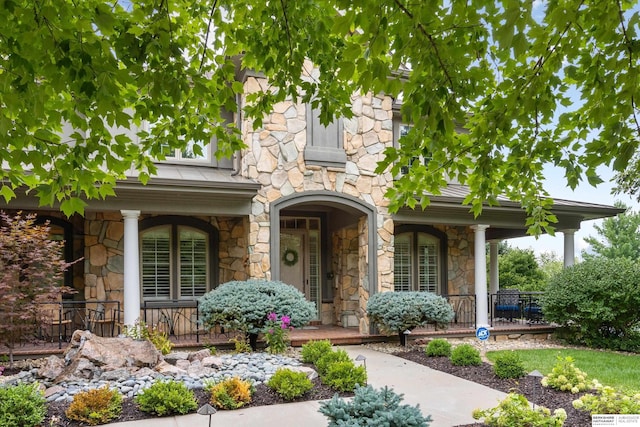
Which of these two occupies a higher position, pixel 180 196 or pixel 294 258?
pixel 180 196

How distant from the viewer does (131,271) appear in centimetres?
902

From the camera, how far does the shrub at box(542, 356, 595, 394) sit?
5738 mm

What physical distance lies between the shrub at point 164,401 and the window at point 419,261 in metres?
7.99

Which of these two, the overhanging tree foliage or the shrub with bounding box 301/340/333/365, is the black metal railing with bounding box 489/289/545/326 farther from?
the overhanging tree foliage

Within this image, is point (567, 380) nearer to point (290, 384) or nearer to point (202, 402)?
point (290, 384)

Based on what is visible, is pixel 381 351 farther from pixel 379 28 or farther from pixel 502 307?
pixel 379 28

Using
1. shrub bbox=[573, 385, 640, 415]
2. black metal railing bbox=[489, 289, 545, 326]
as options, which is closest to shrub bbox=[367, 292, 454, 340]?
black metal railing bbox=[489, 289, 545, 326]

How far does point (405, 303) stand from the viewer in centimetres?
956

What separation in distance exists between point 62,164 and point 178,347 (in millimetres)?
5840

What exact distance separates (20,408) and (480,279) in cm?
935

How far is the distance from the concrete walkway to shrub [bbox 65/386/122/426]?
157 millimetres

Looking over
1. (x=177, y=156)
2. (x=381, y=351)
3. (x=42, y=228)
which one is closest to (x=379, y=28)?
(x=42, y=228)

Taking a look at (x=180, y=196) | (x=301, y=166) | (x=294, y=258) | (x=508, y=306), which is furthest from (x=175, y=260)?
(x=508, y=306)

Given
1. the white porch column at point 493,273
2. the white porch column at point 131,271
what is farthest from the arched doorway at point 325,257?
the white porch column at point 493,273
